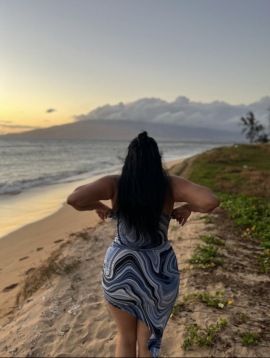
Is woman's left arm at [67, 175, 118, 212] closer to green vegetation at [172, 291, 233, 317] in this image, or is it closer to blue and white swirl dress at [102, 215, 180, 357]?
blue and white swirl dress at [102, 215, 180, 357]

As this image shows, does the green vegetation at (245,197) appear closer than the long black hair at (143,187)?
No

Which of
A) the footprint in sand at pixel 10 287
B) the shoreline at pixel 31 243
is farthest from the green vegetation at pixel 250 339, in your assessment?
the footprint in sand at pixel 10 287

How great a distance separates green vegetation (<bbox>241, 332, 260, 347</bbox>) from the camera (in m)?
4.29

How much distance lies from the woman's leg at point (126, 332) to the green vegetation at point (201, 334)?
1394 mm

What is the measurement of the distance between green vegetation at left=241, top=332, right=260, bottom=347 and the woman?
1.66 metres

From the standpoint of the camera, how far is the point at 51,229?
11719 mm

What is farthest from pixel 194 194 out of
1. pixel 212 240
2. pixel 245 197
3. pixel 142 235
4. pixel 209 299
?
pixel 245 197

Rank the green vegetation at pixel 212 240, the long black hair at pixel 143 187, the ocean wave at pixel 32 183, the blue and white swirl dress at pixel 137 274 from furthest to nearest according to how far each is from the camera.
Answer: the ocean wave at pixel 32 183
the green vegetation at pixel 212 240
the blue and white swirl dress at pixel 137 274
the long black hair at pixel 143 187

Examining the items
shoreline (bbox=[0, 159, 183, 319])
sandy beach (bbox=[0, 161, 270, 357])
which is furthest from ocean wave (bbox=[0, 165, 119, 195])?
sandy beach (bbox=[0, 161, 270, 357])

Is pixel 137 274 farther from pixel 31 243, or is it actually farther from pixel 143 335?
pixel 31 243

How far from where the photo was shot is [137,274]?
2.92 meters

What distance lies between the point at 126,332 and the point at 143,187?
122 cm

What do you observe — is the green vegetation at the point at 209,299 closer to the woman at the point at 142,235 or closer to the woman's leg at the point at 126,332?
the woman at the point at 142,235

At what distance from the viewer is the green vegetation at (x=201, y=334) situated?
426 cm
